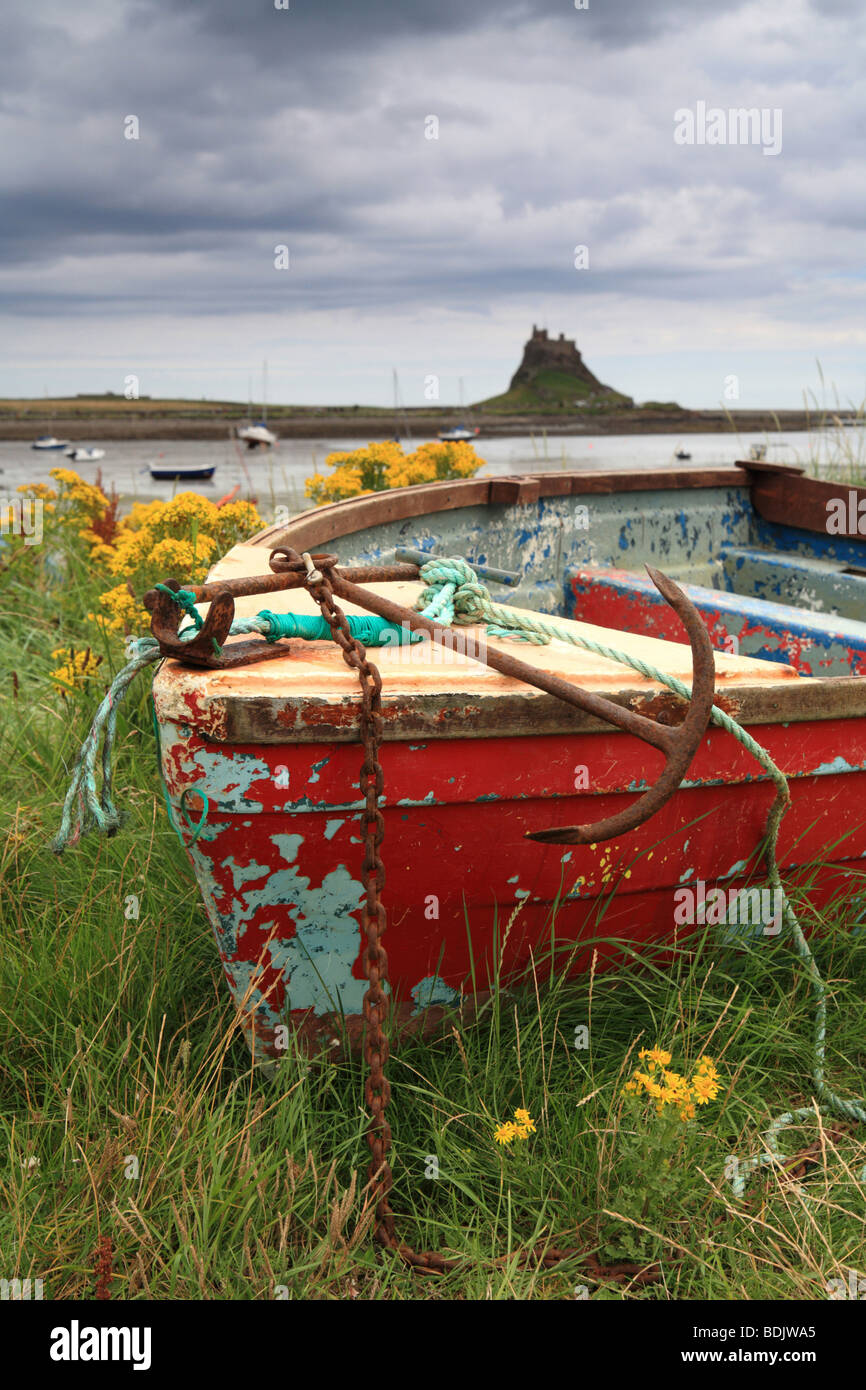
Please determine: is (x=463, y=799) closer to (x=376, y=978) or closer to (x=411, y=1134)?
(x=376, y=978)

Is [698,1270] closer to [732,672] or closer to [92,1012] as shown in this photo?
[732,672]

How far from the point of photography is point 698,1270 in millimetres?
1769

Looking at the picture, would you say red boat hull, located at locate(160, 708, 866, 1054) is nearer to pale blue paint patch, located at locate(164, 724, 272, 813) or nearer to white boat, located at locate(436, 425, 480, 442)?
pale blue paint patch, located at locate(164, 724, 272, 813)

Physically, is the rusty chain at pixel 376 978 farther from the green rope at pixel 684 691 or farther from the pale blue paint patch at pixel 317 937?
the green rope at pixel 684 691

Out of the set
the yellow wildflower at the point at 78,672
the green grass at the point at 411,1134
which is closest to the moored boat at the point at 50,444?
the yellow wildflower at the point at 78,672

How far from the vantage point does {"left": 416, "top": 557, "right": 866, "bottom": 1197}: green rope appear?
6.26 feet

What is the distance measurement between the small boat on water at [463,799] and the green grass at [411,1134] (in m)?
0.10

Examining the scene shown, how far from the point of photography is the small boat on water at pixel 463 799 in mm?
1726

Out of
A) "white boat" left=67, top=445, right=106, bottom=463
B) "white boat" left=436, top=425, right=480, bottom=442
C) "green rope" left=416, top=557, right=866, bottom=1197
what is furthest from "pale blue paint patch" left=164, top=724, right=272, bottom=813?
"white boat" left=67, top=445, right=106, bottom=463

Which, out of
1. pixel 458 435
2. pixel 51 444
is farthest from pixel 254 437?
pixel 458 435

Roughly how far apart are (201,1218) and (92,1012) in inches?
24.5

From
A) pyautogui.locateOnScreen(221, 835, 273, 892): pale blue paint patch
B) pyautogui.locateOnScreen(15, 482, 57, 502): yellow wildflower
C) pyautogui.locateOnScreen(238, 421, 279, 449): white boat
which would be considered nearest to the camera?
pyautogui.locateOnScreen(221, 835, 273, 892): pale blue paint patch

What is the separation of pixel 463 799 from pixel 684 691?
0.44m
